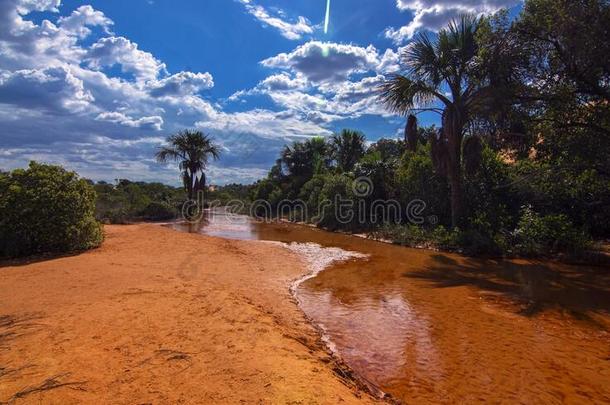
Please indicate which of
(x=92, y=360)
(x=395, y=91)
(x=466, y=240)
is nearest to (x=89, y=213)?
(x=92, y=360)

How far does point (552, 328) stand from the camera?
5.73 meters

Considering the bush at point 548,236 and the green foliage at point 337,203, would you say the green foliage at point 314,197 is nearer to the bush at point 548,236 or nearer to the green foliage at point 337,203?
the green foliage at point 337,203

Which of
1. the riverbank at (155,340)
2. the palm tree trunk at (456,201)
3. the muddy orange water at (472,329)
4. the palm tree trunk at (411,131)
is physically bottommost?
the muddy orange water at (472,329)

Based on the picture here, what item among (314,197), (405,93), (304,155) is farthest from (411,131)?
(304,155)

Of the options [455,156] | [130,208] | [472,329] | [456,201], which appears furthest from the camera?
[130,208]

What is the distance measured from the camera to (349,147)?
123 ft

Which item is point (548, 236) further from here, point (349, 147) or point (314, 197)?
point (349, 147)

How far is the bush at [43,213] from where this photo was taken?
984 centimetres

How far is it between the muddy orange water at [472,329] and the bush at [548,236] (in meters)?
1.50

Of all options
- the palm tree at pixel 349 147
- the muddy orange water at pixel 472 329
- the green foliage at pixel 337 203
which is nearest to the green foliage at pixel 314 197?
the green foliage at pixel 337 203

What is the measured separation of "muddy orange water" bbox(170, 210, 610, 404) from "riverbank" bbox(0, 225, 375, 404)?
69 centimetres

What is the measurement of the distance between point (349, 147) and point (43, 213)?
3030 centimetres

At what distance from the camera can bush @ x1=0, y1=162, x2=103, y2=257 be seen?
9836mm

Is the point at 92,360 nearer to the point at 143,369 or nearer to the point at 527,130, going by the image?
the point at 143,369
